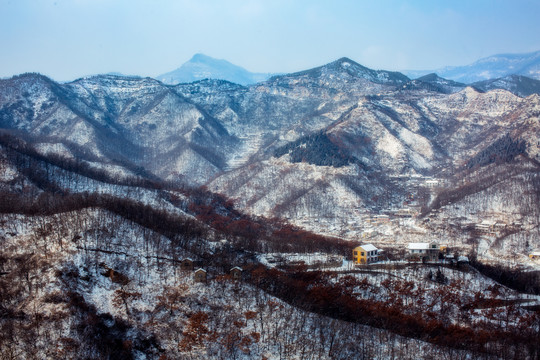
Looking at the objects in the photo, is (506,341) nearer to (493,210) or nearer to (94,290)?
(94,290)

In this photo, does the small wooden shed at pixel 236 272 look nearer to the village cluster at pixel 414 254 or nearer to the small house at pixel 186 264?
the small house at pixel 186 264

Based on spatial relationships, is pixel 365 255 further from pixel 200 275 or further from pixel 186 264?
pixel 186 264

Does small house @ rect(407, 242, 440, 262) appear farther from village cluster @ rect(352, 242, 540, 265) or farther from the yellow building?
the yellow building

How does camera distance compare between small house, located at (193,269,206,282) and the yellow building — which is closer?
small house, located at (193,269,206,282)

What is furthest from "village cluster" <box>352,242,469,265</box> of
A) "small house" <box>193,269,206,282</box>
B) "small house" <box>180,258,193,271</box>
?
"small house" <box>180,258,193,271</box>

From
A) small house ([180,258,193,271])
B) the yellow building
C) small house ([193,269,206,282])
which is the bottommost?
small house ([193,269,206,282])
